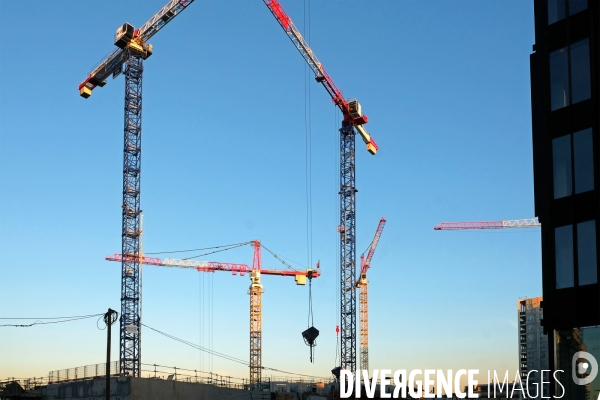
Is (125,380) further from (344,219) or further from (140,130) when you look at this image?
(344,219)

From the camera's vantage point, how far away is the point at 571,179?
120 feet

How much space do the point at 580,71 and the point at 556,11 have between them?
12.3ft

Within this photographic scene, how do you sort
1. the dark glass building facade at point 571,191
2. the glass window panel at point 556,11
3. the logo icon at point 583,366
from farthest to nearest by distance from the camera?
the glass window panel at point 556,11 → the dark glass building facade at point 571,191 → the logo icon at point 583,366

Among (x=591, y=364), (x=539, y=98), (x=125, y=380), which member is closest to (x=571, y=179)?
(x=539, y=98)

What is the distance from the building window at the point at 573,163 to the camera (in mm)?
35812

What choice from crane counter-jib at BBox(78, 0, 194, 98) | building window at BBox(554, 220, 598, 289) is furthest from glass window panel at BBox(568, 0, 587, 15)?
crane counter-jib at BBox(78, 0, 194, 98)

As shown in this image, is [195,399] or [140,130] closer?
[195,399]

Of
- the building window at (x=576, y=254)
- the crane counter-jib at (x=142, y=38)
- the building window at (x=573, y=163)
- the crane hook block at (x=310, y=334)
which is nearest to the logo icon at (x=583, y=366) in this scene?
the building window at (x=576, y=254)

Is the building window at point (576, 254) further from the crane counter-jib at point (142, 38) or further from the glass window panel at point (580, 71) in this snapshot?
the crane counter-jib at point (142, 38)

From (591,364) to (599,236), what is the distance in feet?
→ 18.5

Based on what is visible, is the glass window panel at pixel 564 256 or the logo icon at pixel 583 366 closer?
the logo icon at pixel 583 366

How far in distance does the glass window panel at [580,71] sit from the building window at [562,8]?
1.71 metres

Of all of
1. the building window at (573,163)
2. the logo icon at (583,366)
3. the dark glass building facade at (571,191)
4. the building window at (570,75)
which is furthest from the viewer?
the building window at (570,75)

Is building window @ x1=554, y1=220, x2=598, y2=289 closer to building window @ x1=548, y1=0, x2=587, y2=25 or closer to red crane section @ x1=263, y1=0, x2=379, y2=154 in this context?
building window @ x1=548, y1=0, x2=587, y2=25
